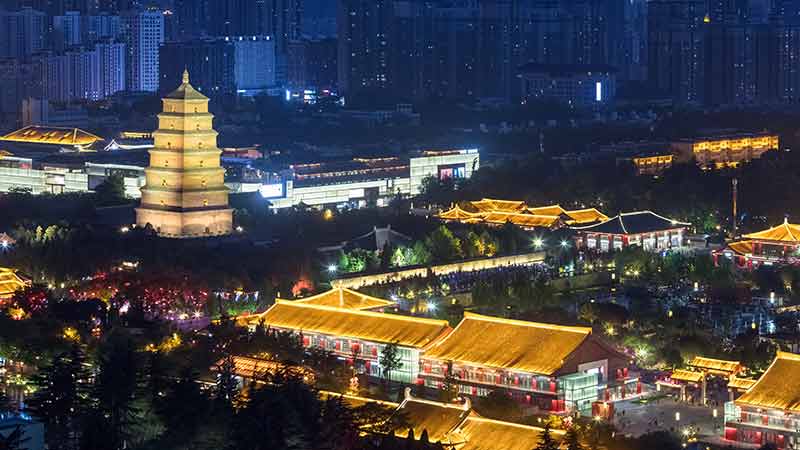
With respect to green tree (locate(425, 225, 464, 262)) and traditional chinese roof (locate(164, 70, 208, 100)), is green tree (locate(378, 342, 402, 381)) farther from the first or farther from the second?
traditional chinese roof (locate(164, 70, 208, 100))

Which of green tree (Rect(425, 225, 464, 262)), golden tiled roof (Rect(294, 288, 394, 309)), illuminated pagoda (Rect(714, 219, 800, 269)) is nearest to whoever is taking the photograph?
golden tiled roof (Rect(294, 288, 394, 309))

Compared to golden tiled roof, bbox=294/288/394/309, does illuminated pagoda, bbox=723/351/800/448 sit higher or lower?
lower

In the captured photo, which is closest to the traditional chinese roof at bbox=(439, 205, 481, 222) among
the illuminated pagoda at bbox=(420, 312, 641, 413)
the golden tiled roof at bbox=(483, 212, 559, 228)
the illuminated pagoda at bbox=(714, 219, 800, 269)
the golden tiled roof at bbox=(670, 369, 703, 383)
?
the golden tiled roof at bbox=(483, 212, 559, 228)

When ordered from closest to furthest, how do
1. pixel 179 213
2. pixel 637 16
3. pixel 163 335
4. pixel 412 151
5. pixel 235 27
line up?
pixel 163 335 < pixel 179 213 < pixel 412 151 < pixel 235 27 < pixel 637 16

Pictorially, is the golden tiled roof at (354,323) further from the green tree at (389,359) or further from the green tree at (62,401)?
the green tree at (62,401)

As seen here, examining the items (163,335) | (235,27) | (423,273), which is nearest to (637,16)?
(235,27)

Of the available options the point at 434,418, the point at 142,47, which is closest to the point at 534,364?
the point at 434,418

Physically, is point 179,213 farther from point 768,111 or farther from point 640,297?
point 768,111
